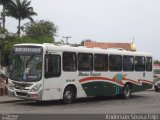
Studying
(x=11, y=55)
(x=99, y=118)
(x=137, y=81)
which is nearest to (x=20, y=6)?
(x=137, y=81)

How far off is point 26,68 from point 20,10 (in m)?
59.7

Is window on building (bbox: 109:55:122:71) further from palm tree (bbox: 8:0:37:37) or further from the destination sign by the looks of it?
palm tree (bbox: 8:0:37:37)

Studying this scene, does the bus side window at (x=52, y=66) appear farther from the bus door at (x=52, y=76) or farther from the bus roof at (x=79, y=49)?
the bus roof at (x=79, y=49)

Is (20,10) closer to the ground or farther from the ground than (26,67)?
farther from the ground

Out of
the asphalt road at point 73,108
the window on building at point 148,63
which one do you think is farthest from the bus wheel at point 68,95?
the window on building at point 148,63

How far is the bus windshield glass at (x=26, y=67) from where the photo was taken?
71.1 ft

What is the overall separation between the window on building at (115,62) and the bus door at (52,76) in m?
5.05

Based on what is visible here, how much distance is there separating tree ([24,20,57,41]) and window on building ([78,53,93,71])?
49236 mm

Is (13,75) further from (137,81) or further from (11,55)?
(137,81)

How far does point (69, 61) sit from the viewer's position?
2336 centimetres

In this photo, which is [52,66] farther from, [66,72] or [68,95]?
[68,95]

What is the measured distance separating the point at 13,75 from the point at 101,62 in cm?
559

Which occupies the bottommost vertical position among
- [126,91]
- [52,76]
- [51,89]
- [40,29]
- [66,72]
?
[126,91]

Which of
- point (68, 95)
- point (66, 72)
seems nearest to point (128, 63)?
point (68, 95)
